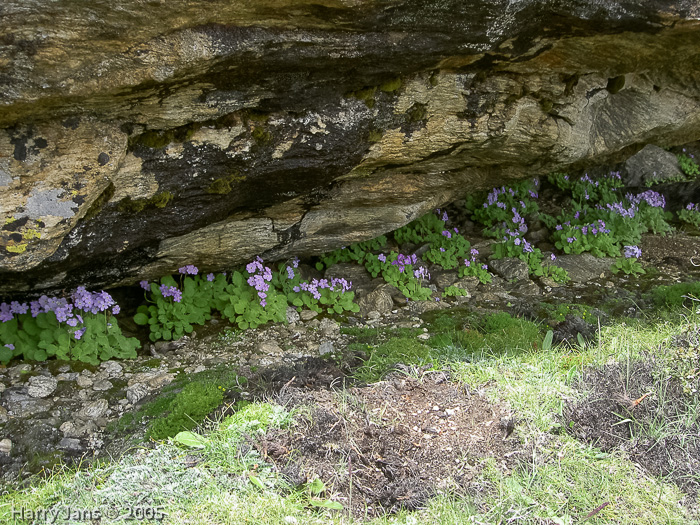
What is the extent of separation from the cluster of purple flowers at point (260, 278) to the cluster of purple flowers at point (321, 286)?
401 mm

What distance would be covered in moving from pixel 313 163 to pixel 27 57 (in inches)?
82.1

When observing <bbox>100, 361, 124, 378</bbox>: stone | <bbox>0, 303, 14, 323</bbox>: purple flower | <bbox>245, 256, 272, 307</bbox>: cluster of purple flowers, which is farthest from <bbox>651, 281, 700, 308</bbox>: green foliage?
<bbox>0, 303, 14, 323</bbox>: purple flower

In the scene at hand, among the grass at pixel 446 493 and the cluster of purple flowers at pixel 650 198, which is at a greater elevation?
the grass at pixel 446 493

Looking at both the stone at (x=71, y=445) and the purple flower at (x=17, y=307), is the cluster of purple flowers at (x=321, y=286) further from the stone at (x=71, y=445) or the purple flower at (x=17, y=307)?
the stone at (x=71, y=445)

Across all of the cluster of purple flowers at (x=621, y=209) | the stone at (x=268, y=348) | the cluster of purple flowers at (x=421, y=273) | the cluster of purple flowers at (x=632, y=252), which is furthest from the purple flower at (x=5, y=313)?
the cluster of purple flowers at (x=621, y=209)

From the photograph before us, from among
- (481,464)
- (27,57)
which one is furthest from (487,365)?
(27,57)

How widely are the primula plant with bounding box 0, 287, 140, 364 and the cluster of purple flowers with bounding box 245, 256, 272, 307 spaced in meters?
1.25

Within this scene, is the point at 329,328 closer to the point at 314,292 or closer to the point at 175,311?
the point at 314,292

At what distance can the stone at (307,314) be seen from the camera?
218 inches

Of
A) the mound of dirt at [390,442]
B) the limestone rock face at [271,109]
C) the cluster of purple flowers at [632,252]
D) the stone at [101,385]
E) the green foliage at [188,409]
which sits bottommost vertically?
the cluster of purple flowers at [632,252]

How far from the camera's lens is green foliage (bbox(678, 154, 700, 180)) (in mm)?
9398

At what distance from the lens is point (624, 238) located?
24.9ft

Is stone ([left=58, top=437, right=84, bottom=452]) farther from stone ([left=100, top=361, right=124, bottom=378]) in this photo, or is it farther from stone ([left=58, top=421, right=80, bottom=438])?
stone ([left=100, top=361, right=124, bottom=378])

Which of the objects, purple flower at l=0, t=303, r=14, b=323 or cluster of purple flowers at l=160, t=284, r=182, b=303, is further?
cluster of purple flowers at l=160, t=284, r=182, b=303
